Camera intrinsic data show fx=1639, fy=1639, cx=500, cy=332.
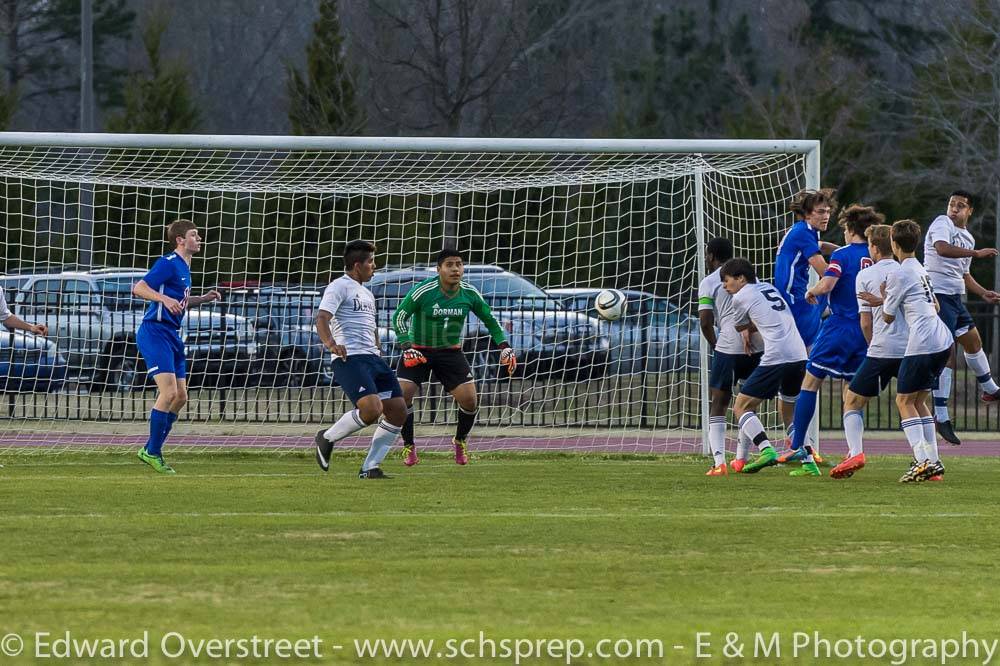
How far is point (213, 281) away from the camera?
73.9ft

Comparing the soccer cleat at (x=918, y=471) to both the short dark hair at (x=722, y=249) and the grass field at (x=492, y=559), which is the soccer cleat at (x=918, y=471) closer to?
the grass field at (x=492, y=559)

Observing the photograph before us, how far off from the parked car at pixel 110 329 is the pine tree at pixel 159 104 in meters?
11.7

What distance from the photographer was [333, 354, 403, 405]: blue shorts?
486 inches

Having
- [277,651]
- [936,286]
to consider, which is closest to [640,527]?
[277,651]

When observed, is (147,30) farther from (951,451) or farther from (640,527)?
(640,527)

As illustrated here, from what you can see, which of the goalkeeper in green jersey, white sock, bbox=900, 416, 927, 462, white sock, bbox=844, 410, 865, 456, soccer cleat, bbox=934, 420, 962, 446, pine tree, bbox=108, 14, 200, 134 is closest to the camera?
white sock, bbox=900, 416, 927, 462

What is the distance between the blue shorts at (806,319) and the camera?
13508mm

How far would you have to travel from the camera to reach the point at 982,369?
14.4m

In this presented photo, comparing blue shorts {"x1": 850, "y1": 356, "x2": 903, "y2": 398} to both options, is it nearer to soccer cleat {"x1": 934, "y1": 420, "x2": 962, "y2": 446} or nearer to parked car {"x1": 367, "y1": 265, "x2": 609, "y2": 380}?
soccer cleat {"x1": 934, "y1": 420, "x2": 962, "y2": 446}

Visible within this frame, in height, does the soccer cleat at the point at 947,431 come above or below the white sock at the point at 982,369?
below

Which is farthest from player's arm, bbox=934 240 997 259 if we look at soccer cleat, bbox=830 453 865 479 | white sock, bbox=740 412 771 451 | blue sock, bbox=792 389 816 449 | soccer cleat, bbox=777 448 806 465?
soccer cleat, bbox=830 453 865 479

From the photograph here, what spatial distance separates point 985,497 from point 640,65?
96.6ft

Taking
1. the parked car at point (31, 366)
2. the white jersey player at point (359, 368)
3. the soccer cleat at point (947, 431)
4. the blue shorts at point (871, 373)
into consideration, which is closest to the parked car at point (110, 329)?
the parked car at point (31, 366)

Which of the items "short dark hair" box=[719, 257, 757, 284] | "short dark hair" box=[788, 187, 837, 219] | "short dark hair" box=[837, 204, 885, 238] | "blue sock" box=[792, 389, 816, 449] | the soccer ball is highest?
"short dark hair" box=[788, 187, 837, 219]
